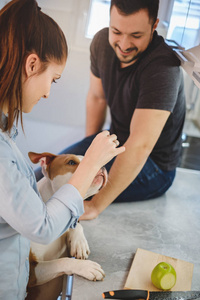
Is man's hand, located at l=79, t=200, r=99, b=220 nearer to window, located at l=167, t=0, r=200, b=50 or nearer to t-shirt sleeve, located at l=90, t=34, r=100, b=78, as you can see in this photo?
t-shirt sleeve, located at l=90, t=34, r=100, b=78

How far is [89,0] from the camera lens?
3.74 ft

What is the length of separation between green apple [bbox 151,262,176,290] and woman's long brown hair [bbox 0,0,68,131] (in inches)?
20.3

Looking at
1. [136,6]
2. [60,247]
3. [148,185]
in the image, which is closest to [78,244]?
[60,247]

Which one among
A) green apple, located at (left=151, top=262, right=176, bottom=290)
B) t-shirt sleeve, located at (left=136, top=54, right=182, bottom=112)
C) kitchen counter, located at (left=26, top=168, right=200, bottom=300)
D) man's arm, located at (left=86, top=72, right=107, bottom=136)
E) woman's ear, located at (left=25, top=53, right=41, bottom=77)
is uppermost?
woman's ear, located at (left=25, top=53, right=41, bottom=77)

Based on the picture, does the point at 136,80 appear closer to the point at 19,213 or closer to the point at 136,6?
the point at 136,6

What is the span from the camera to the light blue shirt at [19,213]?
727mm

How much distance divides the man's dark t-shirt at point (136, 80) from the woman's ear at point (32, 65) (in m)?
0.44

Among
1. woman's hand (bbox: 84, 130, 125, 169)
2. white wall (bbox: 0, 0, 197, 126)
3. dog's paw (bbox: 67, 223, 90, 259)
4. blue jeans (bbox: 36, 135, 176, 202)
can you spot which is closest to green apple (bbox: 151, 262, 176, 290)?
dog's paw (bbox: 67, 223, 90, 259)

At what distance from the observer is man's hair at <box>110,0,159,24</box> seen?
42.3 inches

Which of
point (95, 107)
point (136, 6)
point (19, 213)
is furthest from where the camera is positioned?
point (95, 107)

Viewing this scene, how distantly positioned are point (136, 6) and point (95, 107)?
36 centimetres

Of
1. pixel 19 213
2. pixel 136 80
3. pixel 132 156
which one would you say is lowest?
pixel 132 156

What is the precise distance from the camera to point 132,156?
125 cm

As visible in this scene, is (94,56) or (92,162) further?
(94,56)
